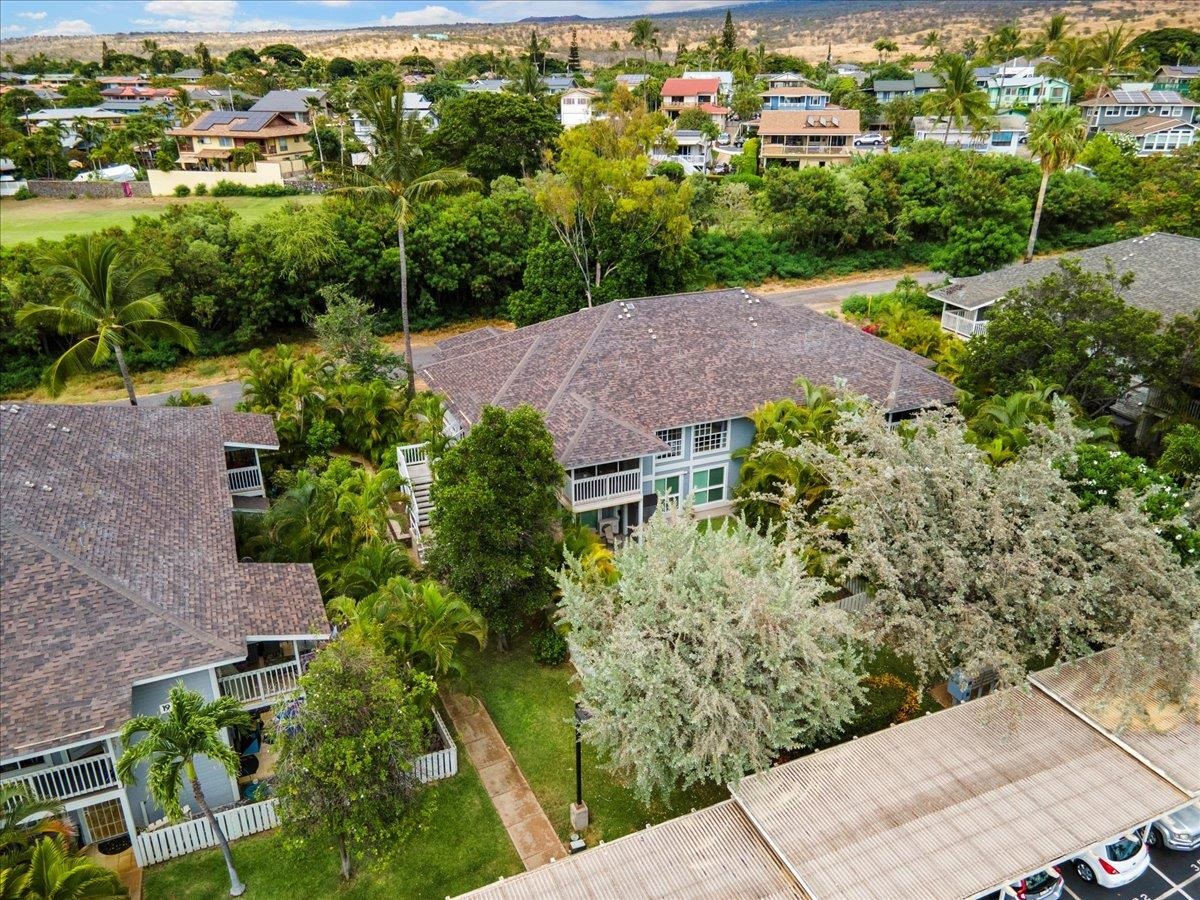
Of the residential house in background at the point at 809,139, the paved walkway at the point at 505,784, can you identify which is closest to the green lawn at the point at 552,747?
the paved walkway at the point at 505,784

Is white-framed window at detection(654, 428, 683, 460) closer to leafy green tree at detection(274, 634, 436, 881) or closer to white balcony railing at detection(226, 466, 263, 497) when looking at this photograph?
white balcony railing at detection(226, 466, 263, 497)

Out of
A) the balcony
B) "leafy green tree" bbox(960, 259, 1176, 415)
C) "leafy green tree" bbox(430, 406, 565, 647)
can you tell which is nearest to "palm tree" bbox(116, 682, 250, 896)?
"leafy green tree" bbox(430, 406, 565, 647)

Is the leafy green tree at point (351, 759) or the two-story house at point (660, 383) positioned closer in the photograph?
the leafy green tree at point (351, 759)

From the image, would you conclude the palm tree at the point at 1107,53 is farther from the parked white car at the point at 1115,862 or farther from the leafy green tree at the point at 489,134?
the parked white car at the point at 1115,862

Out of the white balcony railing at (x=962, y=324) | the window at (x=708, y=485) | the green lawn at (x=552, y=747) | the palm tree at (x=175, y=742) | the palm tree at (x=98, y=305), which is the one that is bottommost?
the green lawn at (x=552, y=747)

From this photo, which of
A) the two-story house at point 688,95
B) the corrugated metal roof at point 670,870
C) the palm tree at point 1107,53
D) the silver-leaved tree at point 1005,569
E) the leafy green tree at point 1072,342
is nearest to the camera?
the corrugated metal roof at point 670,870

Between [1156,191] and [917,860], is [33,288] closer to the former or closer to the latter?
[917,860]

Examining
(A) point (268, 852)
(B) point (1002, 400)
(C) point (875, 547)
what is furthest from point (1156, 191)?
(A) point (268, 852)
